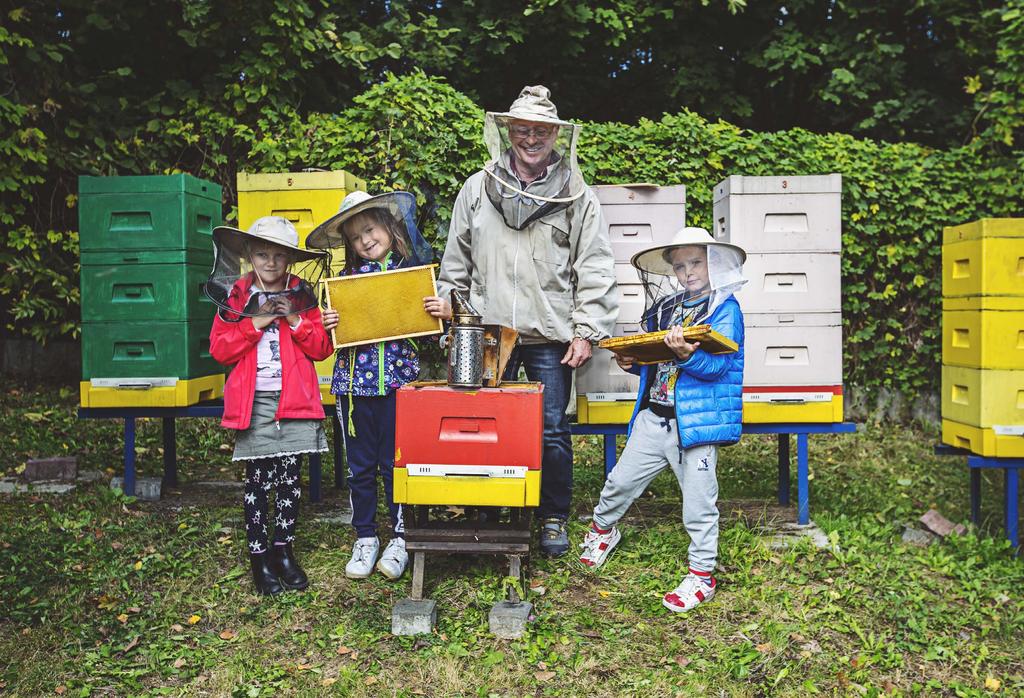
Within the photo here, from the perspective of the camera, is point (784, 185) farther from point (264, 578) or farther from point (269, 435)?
point (264, 578)

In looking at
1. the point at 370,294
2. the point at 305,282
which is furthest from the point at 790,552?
the point at 305,282

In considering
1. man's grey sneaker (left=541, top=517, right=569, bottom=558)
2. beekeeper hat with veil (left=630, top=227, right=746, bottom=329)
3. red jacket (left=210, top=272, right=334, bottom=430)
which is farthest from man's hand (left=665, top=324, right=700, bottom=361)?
red jacket (left=210, top=272, right=334, bottom=430)

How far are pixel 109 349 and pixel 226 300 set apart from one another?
1.52 m

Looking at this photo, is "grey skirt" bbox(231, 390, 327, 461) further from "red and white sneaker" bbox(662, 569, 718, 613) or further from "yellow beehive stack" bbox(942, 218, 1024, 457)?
"yellow beehive stack" bbox(942, 218, 1024, 457)

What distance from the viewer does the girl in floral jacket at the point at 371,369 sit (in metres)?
4.00

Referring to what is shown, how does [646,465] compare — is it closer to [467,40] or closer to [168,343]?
[168,343]

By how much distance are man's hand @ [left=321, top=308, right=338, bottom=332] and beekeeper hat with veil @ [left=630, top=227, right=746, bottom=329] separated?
4.73 feet

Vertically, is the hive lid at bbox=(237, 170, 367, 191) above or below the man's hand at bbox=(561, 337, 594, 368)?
above

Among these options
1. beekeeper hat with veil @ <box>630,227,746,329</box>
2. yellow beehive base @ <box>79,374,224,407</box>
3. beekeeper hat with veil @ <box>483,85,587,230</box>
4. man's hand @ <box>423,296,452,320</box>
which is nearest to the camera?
beekeeper hat with veil @ <box>630,227,746,329</box>

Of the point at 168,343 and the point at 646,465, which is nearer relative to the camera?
the point at 646,465

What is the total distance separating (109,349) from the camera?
16.4 ft

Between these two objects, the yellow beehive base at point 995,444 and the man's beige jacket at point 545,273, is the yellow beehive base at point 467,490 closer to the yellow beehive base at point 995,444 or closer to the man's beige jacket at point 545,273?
the man's beige jacket at point 545,273

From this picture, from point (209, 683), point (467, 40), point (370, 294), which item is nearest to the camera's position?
point (209, 683)

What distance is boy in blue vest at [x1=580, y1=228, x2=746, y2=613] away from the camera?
151 inches
